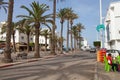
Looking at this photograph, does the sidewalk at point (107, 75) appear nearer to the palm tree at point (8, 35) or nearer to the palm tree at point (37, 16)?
the palm tree at point (8, 35)

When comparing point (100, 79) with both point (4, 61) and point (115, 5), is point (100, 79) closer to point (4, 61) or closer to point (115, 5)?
point (4, 61)

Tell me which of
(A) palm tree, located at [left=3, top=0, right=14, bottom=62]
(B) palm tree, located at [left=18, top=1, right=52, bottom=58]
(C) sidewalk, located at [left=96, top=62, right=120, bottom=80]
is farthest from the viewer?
(B) palm tree, located at [left=18, top=1, right=52, bottom=58]

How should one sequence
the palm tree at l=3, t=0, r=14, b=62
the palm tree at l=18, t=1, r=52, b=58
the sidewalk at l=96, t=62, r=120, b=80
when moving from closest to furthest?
the sidewalk at l=96, t=62, r=120, b=80 → the palm tree at l=3, t=0, r=14, b=62 → the palm tree at l=18, t=1, r=52, b=58

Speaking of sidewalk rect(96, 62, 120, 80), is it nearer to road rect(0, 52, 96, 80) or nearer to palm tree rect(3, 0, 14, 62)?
road rect(0, 52, 96, 80)

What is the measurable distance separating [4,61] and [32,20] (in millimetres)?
15851

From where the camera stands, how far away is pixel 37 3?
4706cm

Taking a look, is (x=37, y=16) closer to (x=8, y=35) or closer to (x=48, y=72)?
(x=8, y=35)

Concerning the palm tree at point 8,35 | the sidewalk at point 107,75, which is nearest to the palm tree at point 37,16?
the palm tree at point 8,35

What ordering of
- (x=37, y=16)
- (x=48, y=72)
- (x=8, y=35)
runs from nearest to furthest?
(x=48, y=72) → (x=8, y=35) → (x=37, y=16)

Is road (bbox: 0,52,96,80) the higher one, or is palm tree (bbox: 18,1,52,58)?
palm tree (bbox: 18,1,52,58)

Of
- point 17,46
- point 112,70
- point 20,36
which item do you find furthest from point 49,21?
point 20,36

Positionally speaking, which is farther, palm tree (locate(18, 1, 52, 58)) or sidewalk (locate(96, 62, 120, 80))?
palm tree (locate(18, 1, 52, 58))

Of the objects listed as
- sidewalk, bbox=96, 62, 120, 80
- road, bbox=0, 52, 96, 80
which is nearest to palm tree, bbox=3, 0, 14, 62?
road, bbox=0, 52, 96, 80

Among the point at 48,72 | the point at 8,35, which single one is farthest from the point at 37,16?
the point at 48,72
